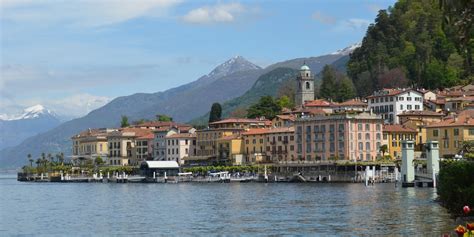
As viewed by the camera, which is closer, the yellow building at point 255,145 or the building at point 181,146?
the yellow building at point 255,145

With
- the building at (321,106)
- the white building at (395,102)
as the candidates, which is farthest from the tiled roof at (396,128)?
the building at (321,106)

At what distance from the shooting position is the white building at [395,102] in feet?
547

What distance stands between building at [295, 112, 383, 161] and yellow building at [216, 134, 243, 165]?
22675 millimetres

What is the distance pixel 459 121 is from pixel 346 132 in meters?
20.0

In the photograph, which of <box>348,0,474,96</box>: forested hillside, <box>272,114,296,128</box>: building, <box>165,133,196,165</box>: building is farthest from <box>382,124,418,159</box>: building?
<box>165,133,196,165</box>: building

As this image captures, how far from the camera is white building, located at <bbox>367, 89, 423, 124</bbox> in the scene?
166625 millimetres

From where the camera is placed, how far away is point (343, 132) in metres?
154

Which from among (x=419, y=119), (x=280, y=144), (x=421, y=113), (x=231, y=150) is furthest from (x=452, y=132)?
(x=231, y=150)

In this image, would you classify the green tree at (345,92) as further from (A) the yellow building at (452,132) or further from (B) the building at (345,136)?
(A) the yellow building at (452,132)

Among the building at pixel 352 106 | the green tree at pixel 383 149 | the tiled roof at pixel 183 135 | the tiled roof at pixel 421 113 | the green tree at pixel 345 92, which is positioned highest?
the green tree at pixel 345 92

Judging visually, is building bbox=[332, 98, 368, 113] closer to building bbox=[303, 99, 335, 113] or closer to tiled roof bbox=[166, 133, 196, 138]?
building bbox=[303, 99, 335, 113]

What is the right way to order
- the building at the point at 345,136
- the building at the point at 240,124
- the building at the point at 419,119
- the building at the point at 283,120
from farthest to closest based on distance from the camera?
1. the building at the point at 240,124
2. the building at the point at 283,120
3. the building at the point at 419,119
4. the building at the point at 345,136

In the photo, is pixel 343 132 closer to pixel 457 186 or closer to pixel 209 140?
pixel 209 140

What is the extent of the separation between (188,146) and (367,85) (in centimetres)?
3802
